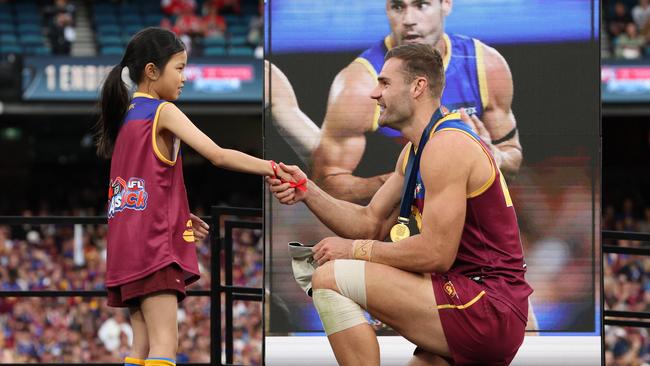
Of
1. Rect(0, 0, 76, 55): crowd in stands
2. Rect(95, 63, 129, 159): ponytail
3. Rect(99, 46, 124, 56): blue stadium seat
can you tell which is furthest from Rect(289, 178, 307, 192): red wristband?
Rect(99, 46, 124, 56): blue stadium seat

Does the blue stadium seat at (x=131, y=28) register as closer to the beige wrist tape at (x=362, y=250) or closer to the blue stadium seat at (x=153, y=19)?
the blue stadium seat at (x=153, y=19)

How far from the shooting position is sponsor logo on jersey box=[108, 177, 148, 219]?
3877 millimetres

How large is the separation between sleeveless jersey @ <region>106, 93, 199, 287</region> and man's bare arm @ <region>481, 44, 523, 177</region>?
142 centimetres

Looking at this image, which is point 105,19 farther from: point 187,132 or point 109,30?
point 187,132

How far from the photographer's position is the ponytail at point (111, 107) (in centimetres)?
409

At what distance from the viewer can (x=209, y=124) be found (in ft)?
70.5

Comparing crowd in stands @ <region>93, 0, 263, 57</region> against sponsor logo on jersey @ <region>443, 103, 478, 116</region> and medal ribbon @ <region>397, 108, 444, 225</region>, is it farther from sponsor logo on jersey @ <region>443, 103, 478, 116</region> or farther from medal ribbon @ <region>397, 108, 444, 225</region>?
medal ribbon @ <region>397, 108, 444, 225</region>

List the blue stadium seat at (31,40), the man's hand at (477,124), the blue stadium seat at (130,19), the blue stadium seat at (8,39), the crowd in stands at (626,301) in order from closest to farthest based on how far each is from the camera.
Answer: the man's hand at (477,124), the crowd in stands at (626,301), the blue stadium seat at (31,40), the blue stadium seat at (8,39), the blue stadium seat at (130,19)

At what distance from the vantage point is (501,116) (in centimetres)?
459

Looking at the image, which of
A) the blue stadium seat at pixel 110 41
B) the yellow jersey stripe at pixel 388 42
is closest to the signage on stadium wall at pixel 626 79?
the blue stadium seat at pixel 110 41

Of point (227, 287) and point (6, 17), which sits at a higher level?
point (6, 17)

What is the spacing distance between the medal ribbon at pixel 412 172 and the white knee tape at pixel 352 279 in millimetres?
323

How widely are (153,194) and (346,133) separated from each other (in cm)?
106

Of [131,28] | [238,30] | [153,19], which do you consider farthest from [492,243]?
[153,19]
